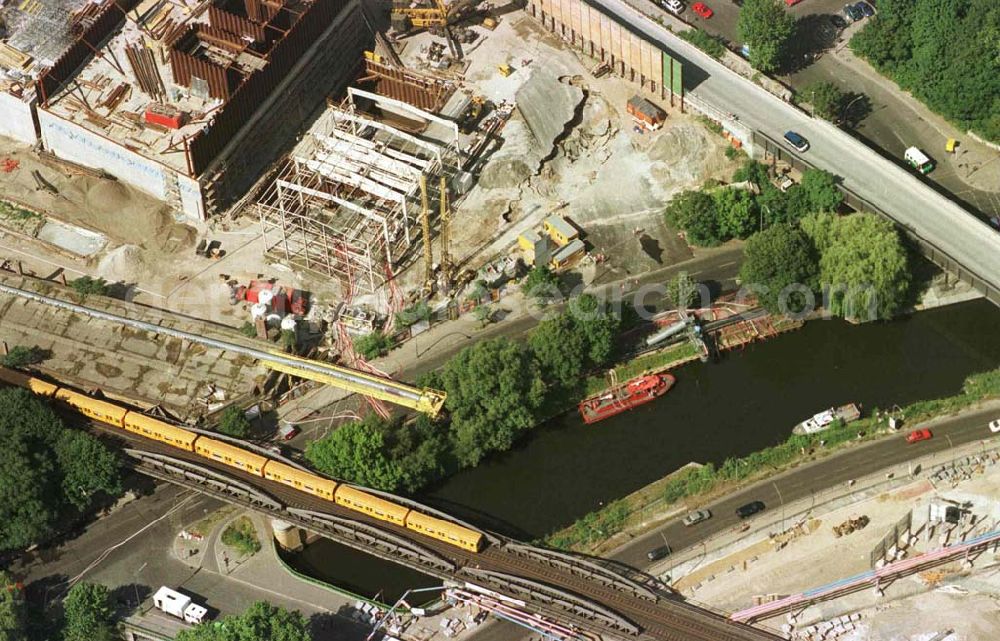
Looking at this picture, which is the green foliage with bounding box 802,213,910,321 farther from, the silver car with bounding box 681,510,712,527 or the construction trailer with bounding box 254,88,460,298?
the construction trailer with bounding box 254,88,460,298

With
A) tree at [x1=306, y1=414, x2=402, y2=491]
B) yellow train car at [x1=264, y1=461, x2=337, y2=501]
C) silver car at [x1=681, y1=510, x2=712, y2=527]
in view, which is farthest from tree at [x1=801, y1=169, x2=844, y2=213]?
yellow train car at [x1=264, y1=461, x2=337, y2=501]

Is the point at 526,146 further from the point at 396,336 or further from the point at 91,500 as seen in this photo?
the point at 91,500

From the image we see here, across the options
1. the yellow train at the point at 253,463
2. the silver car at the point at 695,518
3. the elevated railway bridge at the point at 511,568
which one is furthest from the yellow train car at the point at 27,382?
the silver car at the point at 695,518

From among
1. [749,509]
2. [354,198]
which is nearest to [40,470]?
[354,198]

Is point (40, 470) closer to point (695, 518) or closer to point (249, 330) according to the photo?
point (249, 330)

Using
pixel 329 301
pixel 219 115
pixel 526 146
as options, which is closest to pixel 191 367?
pixel 329 301

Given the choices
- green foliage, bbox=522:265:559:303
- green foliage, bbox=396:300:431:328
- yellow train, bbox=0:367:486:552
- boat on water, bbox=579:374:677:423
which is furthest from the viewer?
green foliage, bbox=522:265:559:303
